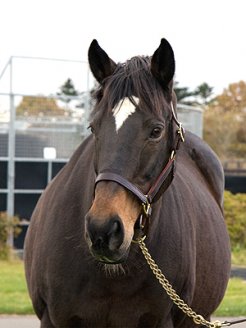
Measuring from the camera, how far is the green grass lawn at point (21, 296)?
27.3 ft

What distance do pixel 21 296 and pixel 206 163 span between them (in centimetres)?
394

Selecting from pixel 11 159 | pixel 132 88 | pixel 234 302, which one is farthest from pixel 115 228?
pixel 11 159

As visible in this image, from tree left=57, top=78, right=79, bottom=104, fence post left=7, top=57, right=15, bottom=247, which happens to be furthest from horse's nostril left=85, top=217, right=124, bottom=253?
tree left=57, top=78, right=79, bottom=104

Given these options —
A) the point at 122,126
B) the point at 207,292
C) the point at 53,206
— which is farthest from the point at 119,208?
the point at 207,292

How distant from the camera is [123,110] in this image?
11.1 feet

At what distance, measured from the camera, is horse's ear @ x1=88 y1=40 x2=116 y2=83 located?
3.63 meters

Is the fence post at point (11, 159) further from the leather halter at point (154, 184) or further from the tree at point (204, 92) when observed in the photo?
the tree at point (204, 92)

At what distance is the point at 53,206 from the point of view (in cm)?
419

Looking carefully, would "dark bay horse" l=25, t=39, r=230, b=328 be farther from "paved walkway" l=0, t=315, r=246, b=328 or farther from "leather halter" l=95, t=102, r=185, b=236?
"paved walkway" l=0, t=315, r=246, b=328

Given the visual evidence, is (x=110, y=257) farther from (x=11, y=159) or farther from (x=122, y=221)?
(x=11, y=159)

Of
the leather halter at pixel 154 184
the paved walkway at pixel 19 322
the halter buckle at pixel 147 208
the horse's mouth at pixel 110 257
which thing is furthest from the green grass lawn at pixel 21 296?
the horse's mouth at pixel 110 257

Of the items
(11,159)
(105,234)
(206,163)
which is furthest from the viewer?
(11,159)

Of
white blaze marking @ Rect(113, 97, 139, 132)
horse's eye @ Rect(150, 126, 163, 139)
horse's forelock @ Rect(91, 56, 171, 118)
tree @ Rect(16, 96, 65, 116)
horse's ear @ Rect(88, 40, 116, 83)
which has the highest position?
horse's ear @ Rect(88, 40, 116, 83)

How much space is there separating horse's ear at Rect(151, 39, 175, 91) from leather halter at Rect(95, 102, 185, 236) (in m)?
0.17
